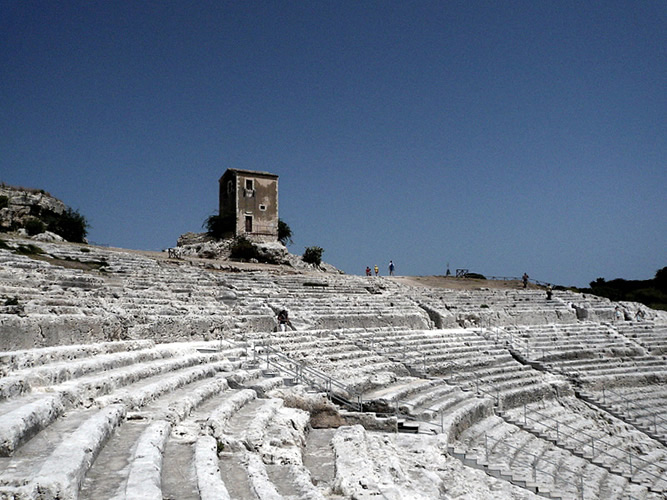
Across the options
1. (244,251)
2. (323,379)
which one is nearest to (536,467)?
(323,379)

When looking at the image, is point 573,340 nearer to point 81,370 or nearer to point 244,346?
point 244,346

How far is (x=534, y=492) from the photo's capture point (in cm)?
719

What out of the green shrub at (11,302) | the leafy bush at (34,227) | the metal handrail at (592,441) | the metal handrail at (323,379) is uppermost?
the leafy bush at (34,227)

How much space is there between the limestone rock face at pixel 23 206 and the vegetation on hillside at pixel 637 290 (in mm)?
31175

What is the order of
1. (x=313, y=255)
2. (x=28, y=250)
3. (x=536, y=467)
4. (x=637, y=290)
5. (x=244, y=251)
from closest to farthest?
(x=536, y=467)
(x=28, y=250)
(x=244, y=251)
(x=313, y=255)
(x=637, y=290)

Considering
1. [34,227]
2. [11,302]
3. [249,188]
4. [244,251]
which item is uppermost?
[249,188]

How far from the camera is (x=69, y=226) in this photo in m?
27.2

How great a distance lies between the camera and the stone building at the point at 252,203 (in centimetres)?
3338

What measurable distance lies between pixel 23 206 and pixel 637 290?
40115 millimetres

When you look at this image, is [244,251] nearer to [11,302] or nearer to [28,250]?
[28,250]

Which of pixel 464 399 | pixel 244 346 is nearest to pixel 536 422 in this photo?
pixel 464 399

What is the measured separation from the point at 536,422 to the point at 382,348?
12.9ft

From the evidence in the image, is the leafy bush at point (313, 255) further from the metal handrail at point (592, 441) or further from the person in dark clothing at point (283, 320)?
the metal handrail at point (592, 441)

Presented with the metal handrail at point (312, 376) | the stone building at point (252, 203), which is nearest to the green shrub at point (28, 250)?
the metal handrail at point (312, 376)
